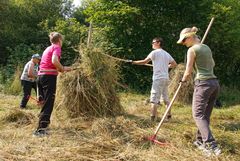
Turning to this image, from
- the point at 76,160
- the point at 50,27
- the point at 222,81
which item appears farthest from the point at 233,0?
the point at 76,160

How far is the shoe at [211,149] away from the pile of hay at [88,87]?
8.87 feet

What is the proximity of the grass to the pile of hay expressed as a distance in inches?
9.0

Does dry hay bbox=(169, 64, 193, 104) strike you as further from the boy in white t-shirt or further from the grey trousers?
the grey trousers

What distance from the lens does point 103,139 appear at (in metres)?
5.35

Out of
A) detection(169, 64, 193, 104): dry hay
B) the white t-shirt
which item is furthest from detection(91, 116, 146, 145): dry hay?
detection(169, 64, 193, 104): dry hay

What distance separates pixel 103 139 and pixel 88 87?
2.00 metres

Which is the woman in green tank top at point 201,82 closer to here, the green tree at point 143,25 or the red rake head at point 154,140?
the red rake head at point 154,140

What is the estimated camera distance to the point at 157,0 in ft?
48.9

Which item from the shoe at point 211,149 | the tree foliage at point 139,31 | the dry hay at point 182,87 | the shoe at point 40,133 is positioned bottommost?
the shoe at point 40,133

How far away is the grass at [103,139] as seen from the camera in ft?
15.6

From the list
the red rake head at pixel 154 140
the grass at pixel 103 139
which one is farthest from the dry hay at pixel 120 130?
the red rake head at pixel 154 140

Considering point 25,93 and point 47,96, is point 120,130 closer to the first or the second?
point 47,96

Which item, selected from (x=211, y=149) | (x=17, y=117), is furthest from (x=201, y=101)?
(x=17, y=117)

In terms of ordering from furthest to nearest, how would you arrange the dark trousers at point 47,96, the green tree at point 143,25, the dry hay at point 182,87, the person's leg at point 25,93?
the green tree at point 143,25
the dry hay at point 182,87
the person's leg at point 25,93
the dark trousers at point 47,96
